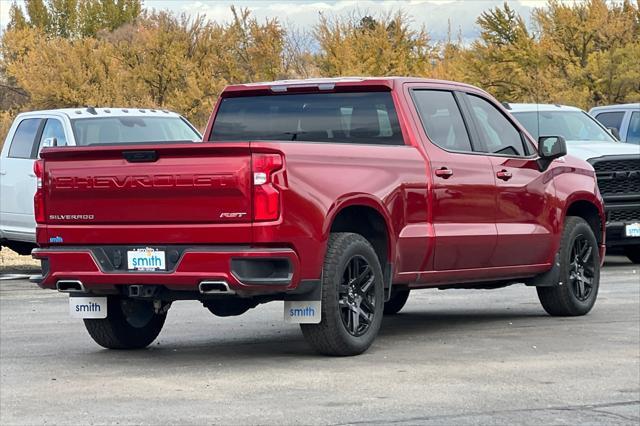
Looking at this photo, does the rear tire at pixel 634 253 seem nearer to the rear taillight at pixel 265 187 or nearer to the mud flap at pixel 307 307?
the mud flap at pixel 307 307

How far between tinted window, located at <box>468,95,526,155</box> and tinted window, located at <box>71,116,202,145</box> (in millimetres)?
6476

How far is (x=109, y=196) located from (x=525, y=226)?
375cm

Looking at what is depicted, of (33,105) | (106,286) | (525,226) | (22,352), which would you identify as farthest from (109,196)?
→ (33,105)

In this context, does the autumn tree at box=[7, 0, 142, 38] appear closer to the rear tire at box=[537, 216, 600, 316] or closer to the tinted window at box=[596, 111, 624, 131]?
the tinted window at box=[596, 111, 624, 131]

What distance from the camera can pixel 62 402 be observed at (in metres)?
8.84

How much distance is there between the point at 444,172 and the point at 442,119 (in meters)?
0.64

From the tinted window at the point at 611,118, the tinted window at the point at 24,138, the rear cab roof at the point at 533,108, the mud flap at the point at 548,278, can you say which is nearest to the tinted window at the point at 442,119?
the mud flap at the point at 548,278

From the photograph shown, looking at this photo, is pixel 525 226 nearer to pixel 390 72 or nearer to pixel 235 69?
pixel 390 72

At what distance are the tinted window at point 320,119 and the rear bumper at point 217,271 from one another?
1946 millimetres

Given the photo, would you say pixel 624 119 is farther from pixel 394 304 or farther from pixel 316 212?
pixel 316 212

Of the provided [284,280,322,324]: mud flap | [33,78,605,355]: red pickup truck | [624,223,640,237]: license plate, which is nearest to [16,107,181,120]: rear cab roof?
[624,223,640,237]: license plate

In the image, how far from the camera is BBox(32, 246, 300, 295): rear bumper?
9.80 meters

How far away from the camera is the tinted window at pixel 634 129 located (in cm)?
2330

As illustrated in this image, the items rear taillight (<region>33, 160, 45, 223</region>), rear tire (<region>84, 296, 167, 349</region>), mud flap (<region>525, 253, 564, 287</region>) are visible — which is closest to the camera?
rear taillight (<region>33, 160, 45, 223</region>)
